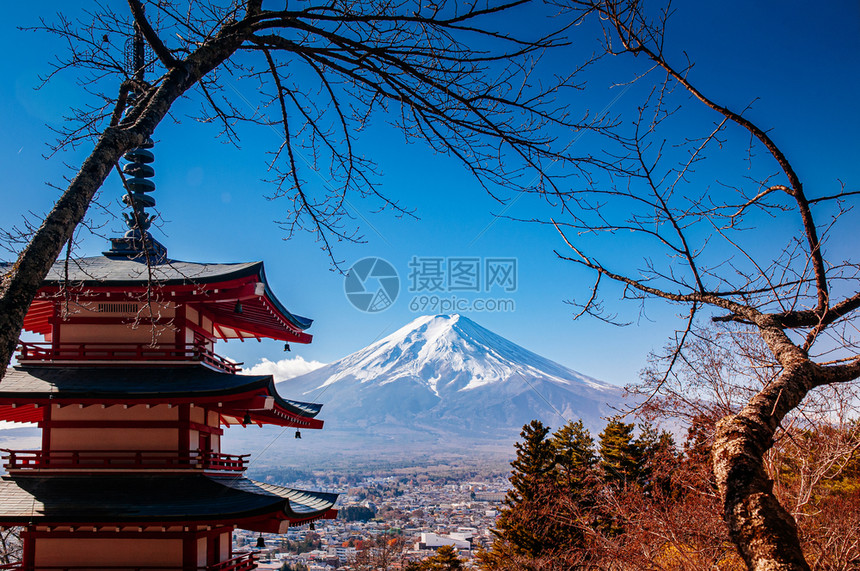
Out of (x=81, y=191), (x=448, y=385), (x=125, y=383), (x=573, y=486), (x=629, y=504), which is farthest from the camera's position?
(x=448, y=385)

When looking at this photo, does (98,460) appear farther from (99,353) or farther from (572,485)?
(572,485)

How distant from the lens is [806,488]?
24.4 ft

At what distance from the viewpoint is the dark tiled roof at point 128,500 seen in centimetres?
749

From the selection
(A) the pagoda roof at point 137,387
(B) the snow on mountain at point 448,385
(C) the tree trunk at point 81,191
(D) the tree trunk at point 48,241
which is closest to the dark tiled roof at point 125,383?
(A) the pagoda roof at point 137,387

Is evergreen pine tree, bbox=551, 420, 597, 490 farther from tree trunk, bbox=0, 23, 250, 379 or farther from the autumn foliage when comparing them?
tree trunk, bbox=0, 23, 250, 379

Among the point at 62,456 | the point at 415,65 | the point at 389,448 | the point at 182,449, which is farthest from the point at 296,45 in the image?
the point at 389,448

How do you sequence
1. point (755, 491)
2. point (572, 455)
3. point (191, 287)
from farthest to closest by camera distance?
point (572, 455), point (191, 287), point (755, 491)

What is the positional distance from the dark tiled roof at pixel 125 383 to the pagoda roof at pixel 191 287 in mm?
1048

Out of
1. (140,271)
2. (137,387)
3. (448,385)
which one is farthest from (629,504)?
(448,385)

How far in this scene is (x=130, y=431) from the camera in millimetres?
8602

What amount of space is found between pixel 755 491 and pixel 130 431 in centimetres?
876

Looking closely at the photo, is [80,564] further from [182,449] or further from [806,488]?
[806,488]

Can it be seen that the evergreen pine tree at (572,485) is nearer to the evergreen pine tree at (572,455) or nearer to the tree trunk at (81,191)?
the evergreen pine tree at (572,455)

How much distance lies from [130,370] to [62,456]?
143 centimetres
